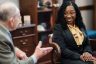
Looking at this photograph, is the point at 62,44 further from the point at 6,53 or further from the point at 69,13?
the point at 6,53

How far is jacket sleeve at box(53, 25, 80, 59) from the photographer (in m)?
3.15

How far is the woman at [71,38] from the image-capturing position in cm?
316

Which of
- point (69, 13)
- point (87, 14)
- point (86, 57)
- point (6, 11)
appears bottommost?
point (87, 14)

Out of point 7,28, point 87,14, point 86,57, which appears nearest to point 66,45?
point 86,57

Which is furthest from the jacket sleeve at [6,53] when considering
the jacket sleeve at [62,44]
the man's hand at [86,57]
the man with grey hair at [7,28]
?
the man's hand at [86,57]

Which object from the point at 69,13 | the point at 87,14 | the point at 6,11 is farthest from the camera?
the point at 87,14

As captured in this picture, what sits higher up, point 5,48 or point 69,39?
point 5,48

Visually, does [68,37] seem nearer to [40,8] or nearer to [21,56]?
[21,56]

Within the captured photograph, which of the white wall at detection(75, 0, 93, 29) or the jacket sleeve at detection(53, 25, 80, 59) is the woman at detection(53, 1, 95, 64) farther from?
the white wall at detection(75, 0, 93, 29)

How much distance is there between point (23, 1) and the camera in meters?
4.41

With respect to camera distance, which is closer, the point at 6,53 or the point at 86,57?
the point at 6,53

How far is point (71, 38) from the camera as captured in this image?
3.23 m

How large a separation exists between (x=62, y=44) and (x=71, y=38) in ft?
0.48

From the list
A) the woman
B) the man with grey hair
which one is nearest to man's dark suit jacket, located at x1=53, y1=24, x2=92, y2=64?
the woman
